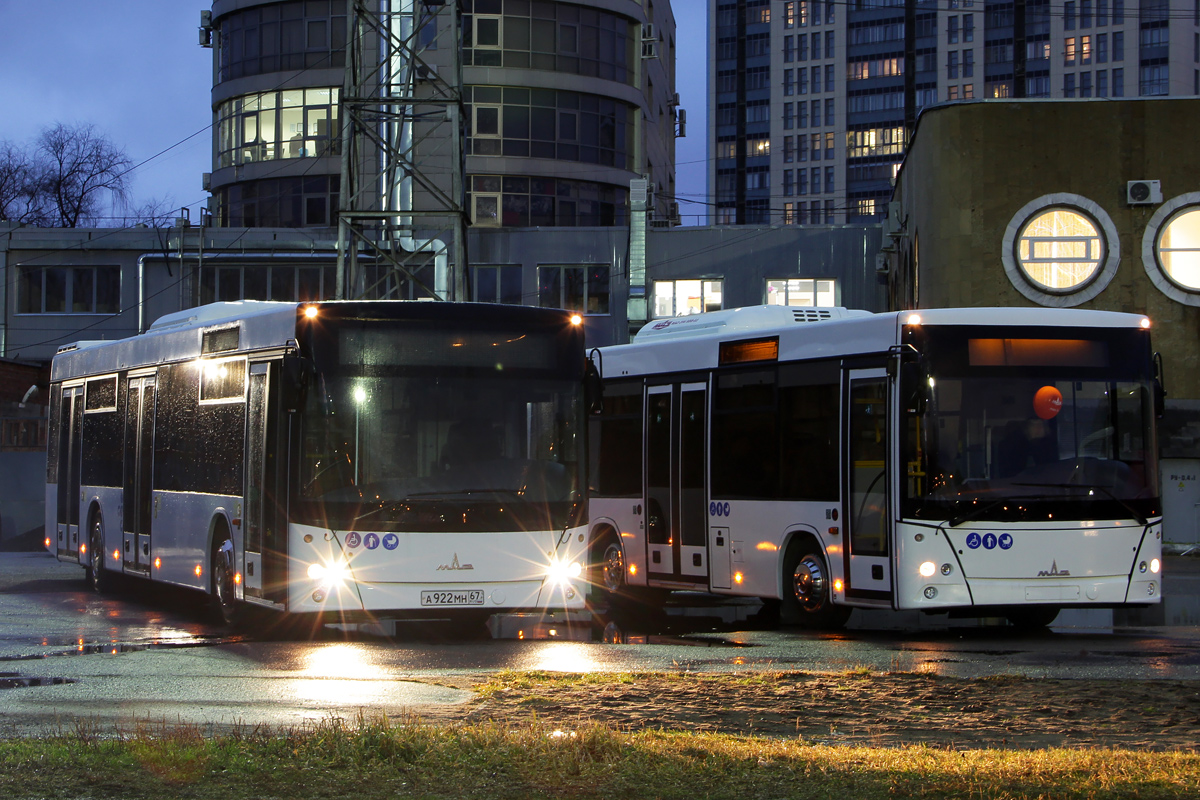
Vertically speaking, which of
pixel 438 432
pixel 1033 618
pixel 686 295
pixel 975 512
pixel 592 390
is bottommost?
pixel 1033 618

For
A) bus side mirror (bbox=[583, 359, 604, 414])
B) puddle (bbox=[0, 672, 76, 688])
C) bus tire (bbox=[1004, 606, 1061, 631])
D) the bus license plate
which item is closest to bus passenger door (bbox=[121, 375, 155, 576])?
the bus license plate

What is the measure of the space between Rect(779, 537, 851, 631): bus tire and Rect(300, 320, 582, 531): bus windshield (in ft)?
8.33

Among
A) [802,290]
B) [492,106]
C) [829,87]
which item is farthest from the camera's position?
[829,87]

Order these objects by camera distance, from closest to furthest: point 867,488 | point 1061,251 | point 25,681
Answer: point 25,681 → point 867,488 → point 1061,251

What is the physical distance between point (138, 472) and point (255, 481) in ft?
14.4

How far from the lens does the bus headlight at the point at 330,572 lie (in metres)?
13.4

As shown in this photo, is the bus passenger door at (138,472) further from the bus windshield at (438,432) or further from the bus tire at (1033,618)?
the bus tire at (1033,618)

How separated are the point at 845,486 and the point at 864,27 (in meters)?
143

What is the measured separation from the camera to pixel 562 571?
46.0ft

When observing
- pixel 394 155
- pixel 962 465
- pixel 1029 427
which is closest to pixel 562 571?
pixel 962 465

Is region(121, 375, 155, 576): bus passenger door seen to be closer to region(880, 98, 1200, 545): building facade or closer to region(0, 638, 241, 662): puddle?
region(0, 638, 241, 662): puddle

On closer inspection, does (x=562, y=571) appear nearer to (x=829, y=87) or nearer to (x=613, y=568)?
(x=613, y=568)

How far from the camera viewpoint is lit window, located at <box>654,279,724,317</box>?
51325 millimetres

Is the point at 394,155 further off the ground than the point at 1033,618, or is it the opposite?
the point at 394,155
